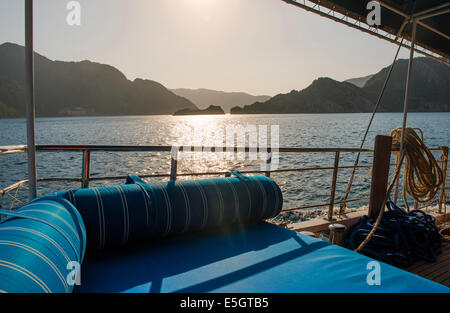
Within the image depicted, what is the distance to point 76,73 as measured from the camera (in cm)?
7956

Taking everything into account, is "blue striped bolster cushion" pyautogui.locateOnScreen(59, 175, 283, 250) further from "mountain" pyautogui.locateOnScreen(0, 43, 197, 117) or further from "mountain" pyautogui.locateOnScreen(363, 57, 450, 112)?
"mountain" pyautogui.locateOnScreen(363, 57, 450, 112)

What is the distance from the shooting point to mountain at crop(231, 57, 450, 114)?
78562 mm

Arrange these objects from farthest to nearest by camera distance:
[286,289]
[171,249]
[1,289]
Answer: [171,249] < [286,289] < [1,289]

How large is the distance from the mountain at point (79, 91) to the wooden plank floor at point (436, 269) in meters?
59.8

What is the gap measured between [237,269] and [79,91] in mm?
92512

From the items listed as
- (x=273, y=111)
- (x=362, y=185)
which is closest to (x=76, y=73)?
(x=273, y=111)

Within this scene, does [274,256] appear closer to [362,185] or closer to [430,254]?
[430,254]

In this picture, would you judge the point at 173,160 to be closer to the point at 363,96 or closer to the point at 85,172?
the point at 85,172

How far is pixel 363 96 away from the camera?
3506 inches

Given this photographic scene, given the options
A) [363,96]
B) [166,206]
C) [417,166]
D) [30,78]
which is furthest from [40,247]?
[363,96]

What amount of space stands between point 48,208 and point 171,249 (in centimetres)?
63

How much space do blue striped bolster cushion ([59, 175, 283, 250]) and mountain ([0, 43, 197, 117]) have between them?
59.0 meters

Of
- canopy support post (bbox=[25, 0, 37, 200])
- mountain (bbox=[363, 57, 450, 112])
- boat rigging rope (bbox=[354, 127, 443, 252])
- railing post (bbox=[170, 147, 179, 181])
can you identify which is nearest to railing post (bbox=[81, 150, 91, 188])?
canopy support post (bbox=[25, 0, 37, 200])

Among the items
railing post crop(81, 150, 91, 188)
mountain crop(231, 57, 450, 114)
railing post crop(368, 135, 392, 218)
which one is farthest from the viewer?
mountain crop(231, 57, 450, 114)
